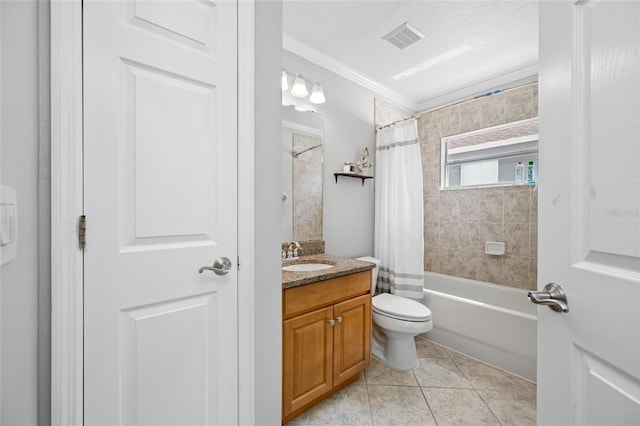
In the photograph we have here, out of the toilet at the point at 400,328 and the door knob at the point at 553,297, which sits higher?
the door knob at the point at 553,297

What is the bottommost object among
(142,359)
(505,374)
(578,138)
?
(505,374)

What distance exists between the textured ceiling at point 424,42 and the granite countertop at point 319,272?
1694 millimetres

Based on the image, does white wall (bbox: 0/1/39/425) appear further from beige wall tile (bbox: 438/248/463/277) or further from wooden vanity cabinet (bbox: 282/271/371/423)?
beige wall tile (bbox: 438/248/463/277)

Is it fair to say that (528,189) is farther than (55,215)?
Yes

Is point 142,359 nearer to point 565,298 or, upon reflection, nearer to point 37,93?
point 37,93

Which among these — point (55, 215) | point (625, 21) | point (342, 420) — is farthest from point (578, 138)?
point (342, 420)

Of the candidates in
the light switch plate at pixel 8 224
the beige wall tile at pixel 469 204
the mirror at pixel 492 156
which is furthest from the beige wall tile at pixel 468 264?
the light switch plate at pixel 8 224

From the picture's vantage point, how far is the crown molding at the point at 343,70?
2052 millimetres

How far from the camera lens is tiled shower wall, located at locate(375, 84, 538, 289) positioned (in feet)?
7.62

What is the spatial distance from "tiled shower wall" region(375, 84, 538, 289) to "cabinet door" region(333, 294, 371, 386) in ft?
5.05

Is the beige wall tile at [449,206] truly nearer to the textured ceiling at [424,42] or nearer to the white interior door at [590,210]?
the textured ceiling at [424,42]

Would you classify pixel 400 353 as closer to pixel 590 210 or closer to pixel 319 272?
pixel 319 272

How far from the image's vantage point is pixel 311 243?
2.17m

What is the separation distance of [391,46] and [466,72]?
912 mm
